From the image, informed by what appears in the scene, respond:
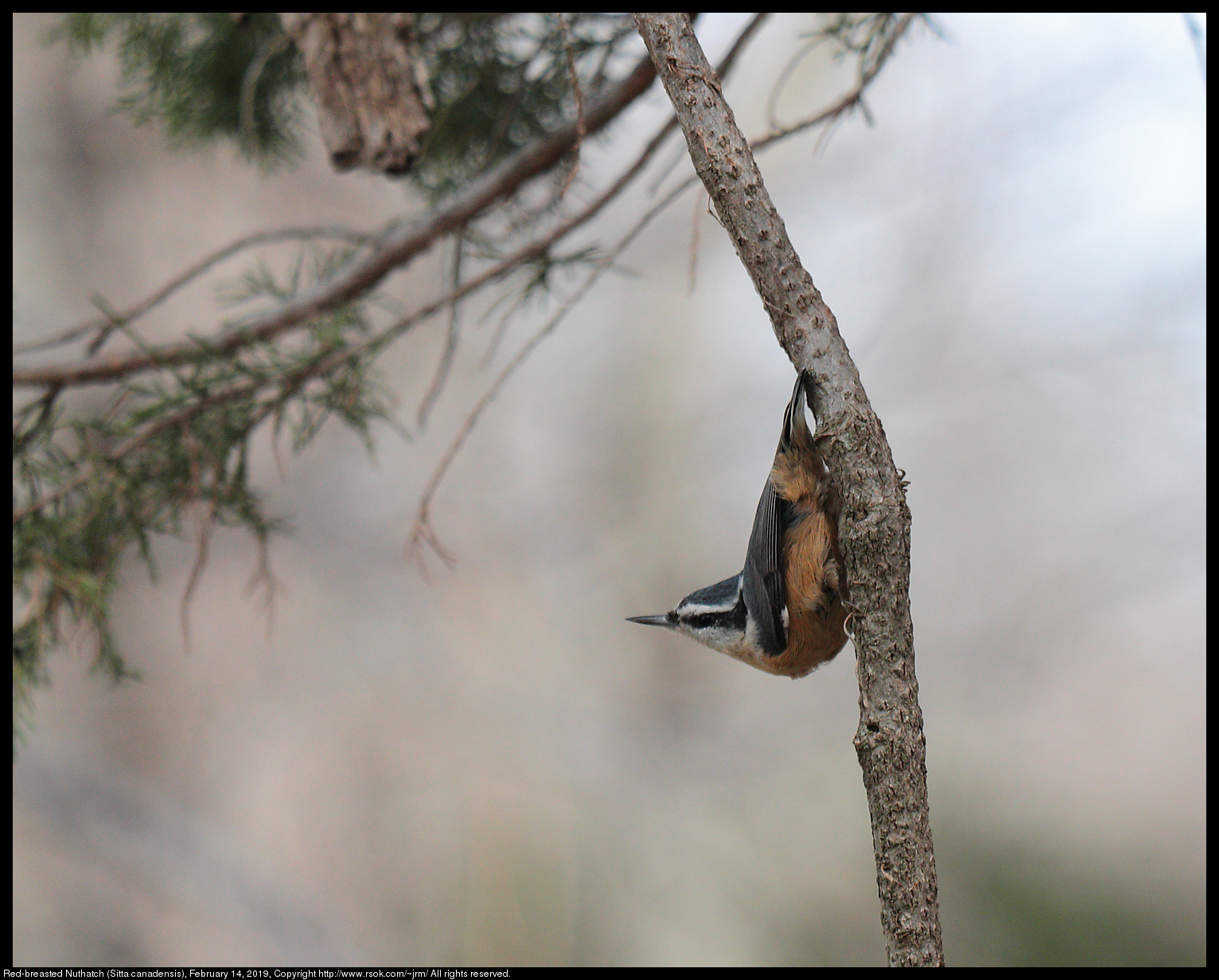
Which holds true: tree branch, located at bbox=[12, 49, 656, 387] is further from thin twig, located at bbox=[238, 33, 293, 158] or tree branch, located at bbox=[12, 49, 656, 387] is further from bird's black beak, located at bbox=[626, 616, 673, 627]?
bird's black beak, located at bbox=[626, 616, 673, 627]

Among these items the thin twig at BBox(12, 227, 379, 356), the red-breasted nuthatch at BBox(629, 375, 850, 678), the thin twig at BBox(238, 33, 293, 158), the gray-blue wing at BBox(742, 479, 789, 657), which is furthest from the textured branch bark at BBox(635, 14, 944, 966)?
the thin twig at BBox(238, 33, 293, 158)

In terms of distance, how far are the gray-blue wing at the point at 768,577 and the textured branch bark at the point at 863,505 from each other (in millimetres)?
247

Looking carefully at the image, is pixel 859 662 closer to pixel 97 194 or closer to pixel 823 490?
pixel 823 490

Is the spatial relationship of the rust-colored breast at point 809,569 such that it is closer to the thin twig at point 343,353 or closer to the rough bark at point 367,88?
the thin twig at point 343,353

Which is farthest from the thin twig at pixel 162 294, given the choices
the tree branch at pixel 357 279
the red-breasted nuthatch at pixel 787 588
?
the red-breasted nuthatch at pixel 787 588

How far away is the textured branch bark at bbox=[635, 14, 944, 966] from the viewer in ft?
1.71

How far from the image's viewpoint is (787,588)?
0.84 meters

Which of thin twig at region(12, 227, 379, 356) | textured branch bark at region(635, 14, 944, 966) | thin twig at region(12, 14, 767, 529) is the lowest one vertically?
textured branch bark at region(635, 14, 944, 966)

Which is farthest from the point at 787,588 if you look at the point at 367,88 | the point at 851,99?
the point at 367,88

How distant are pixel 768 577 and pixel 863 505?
0.31 metres

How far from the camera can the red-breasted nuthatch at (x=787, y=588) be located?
0.76m

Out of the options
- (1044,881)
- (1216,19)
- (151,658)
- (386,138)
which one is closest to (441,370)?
(386,138)

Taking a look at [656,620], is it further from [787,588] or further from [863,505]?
[863,505]

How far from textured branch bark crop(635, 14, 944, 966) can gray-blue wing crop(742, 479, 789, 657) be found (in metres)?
0.25
